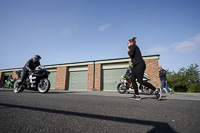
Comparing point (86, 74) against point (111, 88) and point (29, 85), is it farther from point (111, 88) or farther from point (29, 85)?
point (29, 85)

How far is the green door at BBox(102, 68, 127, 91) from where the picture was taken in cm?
1503

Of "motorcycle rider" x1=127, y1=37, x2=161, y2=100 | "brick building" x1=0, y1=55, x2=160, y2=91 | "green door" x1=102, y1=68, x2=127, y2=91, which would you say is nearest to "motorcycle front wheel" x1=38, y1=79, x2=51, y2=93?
"motorcycle rider" x1=127, y1=37, x2=161, y2=100

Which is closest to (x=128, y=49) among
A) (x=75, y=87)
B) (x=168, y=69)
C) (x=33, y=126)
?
(x=33, y=126)

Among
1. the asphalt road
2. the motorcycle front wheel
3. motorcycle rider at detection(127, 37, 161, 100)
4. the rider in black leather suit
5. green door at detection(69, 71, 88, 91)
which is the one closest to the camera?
the asphalt road

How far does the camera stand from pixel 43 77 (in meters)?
5.66

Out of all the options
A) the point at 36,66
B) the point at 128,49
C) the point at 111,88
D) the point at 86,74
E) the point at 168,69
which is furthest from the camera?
the point at 168,69

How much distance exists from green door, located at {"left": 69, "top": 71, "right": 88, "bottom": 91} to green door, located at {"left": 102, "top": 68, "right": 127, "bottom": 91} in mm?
3129

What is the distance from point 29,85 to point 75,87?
12.1 metres

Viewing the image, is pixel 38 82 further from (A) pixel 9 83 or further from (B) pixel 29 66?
(A) pixel 9 83

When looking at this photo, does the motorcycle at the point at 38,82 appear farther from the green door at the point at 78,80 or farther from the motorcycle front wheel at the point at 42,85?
the green door at the point at 78,80

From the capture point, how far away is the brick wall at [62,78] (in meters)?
17.6

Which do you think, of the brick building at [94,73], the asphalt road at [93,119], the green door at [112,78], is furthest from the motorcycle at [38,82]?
the green door at [112,78]

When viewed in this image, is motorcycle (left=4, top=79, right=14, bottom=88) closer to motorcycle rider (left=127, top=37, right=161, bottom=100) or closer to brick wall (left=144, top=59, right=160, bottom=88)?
motorcycle rider (left=127, top=37, right=161, bottom=100)

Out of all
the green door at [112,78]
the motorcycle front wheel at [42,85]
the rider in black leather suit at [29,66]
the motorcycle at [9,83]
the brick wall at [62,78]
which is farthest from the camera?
the brick wall at [62,78]
